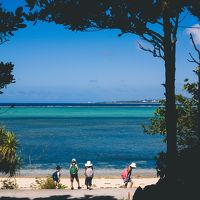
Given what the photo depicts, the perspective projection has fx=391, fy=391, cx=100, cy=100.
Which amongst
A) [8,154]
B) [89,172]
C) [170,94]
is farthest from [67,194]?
[8,154]

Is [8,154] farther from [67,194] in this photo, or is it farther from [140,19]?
[140,19]

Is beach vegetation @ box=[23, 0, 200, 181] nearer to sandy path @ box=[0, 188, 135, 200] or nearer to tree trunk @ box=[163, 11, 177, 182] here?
tree trunk @ box=[163, 11, 177, 182]

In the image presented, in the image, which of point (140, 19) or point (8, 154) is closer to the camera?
point (140, 19)

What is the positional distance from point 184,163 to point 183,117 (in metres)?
11.4

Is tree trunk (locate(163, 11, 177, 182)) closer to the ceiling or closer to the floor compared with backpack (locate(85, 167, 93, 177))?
closer to the ceiling

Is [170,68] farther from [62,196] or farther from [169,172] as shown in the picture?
[62,196]

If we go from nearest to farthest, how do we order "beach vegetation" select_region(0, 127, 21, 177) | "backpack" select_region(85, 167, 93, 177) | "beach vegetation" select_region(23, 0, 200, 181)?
"beach vegetation" select_region(23, 0, 200, 181) → "backpack" select_region(85, 167, 93, 177) → "beach vegetation" select_region(0, 127, 21, 177)

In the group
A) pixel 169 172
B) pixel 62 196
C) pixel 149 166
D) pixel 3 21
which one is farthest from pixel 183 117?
pixel 149 166

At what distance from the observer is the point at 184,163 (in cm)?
1237

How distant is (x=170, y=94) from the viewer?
476 inches

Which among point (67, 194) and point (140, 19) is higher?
point (140, 19)

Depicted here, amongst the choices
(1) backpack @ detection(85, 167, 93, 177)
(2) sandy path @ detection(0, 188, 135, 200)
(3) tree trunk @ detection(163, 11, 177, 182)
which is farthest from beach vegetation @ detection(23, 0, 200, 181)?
(1) backpack @ detection(85, 167, 93, 177)

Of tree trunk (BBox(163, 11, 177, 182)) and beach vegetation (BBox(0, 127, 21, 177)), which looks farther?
beach vegetation (BBox(0, 127, 21, 177))

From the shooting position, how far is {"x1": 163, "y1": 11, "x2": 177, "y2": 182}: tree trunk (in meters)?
12.0
